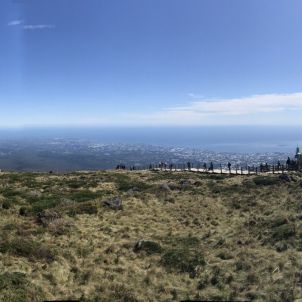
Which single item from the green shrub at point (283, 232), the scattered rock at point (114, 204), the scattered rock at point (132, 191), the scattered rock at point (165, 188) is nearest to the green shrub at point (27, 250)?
the green shrub at point (283, 232)

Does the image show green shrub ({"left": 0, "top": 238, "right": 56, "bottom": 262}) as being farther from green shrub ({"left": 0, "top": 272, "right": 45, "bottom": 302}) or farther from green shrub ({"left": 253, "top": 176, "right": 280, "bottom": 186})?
green shrub ({"left": 253, "top": 176, "right": 280, "bottom": 186})

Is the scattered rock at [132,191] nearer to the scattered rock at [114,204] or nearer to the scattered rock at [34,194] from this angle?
the scattered rock at [114,204]

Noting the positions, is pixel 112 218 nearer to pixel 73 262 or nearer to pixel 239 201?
pixel 73 262

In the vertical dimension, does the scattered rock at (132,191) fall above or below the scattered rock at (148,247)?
above

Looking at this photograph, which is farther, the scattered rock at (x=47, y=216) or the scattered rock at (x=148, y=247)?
the scattered rock at (x=47, y=216)

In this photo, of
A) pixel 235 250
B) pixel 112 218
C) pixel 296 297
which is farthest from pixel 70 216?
pixel 296 297

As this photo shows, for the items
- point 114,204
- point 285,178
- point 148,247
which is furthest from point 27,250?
point 285,178
